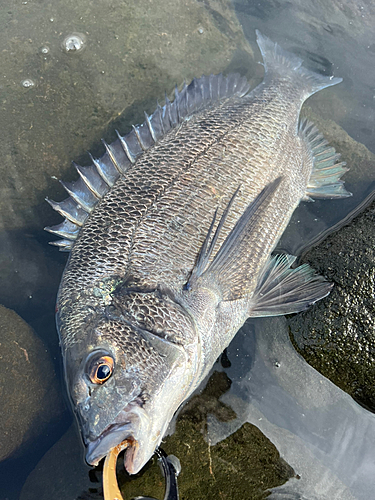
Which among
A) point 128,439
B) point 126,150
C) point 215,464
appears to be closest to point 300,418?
point 215,464

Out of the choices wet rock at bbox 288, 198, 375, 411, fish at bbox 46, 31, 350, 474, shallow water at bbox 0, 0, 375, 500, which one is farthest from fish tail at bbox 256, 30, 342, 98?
wet rock at bbox 288, 198, 375, 411

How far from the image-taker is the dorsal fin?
310 centimetres

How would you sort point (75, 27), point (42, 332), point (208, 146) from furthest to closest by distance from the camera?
point (75, 27), point (42, 332), point (208, 146)

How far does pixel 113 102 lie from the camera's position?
4234mm

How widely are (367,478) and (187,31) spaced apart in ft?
16.0

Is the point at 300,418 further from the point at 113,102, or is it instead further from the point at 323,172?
the point at 113,102

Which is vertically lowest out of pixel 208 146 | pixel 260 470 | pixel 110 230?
pixel 260 470

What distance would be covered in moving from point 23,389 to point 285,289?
228 centimetres

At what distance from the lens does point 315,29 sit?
4664mm

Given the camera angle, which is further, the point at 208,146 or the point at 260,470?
the point at 208,146

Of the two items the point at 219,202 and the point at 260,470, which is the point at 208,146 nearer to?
the point at 219,202

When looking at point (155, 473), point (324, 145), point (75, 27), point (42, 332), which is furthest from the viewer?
point (75, 27)

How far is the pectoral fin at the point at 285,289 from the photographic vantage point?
9.85 feet

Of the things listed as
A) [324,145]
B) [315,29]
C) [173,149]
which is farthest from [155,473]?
[315,29]
